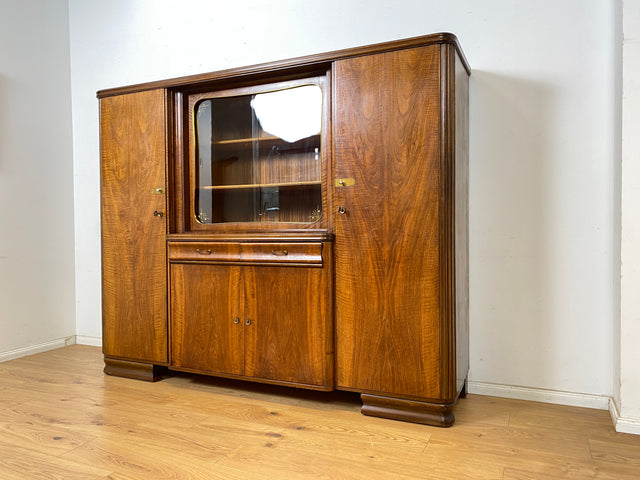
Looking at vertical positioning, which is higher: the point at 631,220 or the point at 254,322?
the point at 631,220

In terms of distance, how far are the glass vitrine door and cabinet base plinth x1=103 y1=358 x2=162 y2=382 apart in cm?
80

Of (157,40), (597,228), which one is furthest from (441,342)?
(157,40)

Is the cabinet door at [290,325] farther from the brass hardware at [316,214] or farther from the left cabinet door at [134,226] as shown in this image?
the left cabinet door at [134,226]

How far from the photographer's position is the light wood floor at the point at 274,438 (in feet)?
5.18

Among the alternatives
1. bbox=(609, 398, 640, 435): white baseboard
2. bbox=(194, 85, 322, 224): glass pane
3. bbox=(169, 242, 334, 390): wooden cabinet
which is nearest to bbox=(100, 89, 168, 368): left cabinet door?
bbox=(169, 242, 334, 390): wooden cabinet

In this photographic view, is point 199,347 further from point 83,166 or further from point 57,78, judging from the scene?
point 57,78

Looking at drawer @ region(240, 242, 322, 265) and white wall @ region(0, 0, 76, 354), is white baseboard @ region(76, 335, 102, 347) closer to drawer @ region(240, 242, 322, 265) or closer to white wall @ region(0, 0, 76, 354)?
white wall @ region(0, 0, 76, 354)

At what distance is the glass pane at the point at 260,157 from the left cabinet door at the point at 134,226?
227 millimetres

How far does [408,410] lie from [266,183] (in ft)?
4.09

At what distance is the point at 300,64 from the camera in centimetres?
218

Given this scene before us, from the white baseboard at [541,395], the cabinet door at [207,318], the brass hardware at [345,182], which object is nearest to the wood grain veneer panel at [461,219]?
the white baseboard at [541,395]

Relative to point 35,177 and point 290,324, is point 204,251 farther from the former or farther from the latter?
point 35,177

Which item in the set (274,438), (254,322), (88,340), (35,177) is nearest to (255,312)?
Answer: (254,322)

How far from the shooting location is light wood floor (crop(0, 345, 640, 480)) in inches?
62.2
